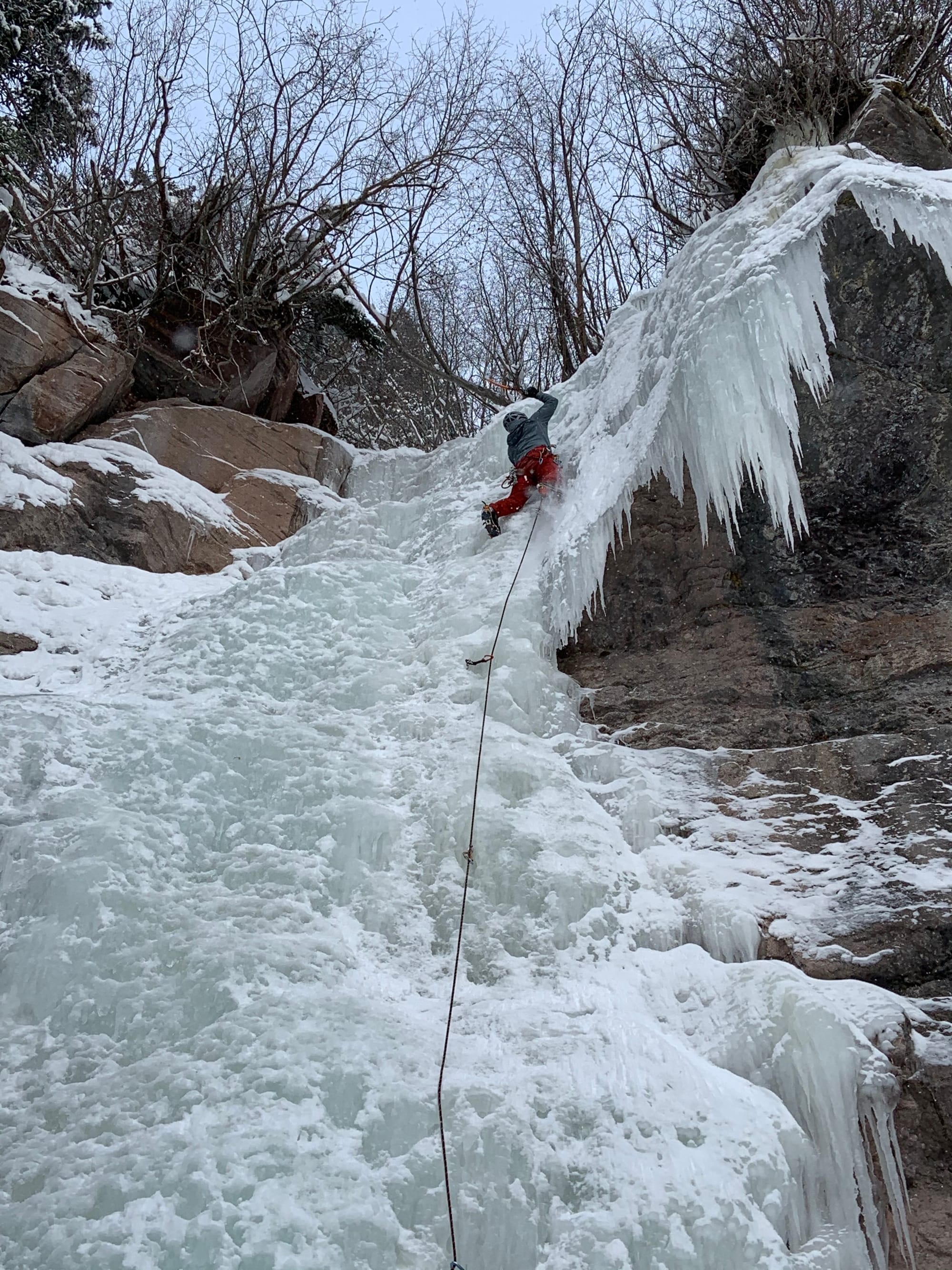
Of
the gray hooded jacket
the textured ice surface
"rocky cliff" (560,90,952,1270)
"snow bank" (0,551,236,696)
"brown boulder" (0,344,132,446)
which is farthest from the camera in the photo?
"brown boulder" (0,344,132,446)

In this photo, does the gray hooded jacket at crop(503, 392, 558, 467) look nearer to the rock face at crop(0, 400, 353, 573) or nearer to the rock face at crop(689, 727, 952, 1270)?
the rock face at crop(0, 400, 353, 573)

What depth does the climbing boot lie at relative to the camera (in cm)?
632

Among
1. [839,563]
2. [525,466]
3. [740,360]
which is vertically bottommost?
[839,563]

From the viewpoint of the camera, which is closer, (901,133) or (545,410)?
(901,133)

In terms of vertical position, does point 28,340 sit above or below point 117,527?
above

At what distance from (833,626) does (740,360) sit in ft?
5.06

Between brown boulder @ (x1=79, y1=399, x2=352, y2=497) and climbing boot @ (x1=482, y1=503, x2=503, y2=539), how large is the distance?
99.6 inches

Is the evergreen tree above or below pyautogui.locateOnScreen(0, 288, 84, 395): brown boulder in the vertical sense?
above

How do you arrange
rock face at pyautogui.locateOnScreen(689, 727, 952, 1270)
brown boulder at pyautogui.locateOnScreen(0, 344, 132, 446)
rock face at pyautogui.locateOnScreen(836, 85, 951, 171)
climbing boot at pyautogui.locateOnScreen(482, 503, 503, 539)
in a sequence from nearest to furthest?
rock face at pyautogui.locateOnScreen(689, 727, 952, 1270), rock face at pyautogui.locateOnScreen(836, 85, 951, 171), climbing boot at pyautogui.locateOnScreen(482, 503, 503, 539), brown boulder at pyautogui.locateOnScreen(0, 344, 132, 446)

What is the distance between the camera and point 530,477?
6402 millimetres

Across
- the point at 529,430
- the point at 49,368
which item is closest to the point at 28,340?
the point at 49,368

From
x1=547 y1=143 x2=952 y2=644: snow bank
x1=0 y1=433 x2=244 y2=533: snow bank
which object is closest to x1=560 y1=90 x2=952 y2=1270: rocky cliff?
x1=547 y1=143 x2=952 y2=644: snow bank

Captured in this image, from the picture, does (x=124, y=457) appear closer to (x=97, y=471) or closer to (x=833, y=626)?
(x=97, y=471)

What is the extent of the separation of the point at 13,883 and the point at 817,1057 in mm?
3012
